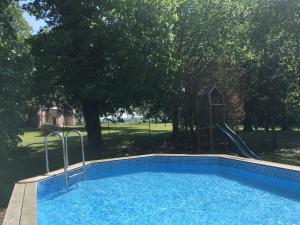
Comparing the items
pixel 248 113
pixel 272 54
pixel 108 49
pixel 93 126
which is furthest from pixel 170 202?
pixel 248 113

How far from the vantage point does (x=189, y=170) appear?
14000 millimetres

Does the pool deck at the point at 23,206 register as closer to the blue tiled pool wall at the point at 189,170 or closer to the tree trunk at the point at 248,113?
the blue tiled pool wall at the point at 189,170

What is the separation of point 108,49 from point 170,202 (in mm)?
8942

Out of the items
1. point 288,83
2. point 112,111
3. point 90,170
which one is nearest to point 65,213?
point 90,170

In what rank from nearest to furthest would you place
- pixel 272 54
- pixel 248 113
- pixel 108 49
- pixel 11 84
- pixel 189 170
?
pixel 11 84
pixel 189 170
pixel 108 49
pixel 272 54
pixel 248 113

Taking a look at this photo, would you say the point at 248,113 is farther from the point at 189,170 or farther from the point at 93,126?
the point at 189,170

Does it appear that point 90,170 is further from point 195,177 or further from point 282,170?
point 282,170

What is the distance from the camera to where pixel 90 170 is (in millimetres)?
13141

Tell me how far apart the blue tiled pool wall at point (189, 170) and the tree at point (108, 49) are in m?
3.59

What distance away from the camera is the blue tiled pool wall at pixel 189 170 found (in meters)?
10.6

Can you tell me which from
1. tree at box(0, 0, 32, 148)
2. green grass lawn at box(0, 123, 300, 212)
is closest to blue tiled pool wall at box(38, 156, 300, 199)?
green grass lawn at box(0, 123, 300, 212)

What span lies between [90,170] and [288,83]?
1495 cm

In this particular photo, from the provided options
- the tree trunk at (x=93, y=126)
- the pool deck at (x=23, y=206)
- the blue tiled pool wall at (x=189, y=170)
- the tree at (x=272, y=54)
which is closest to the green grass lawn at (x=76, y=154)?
the tree trunk at (x=93, y=126)

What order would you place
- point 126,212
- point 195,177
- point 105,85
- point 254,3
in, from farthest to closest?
point 254,3
point 105,85
point 195,177
point 126,212
